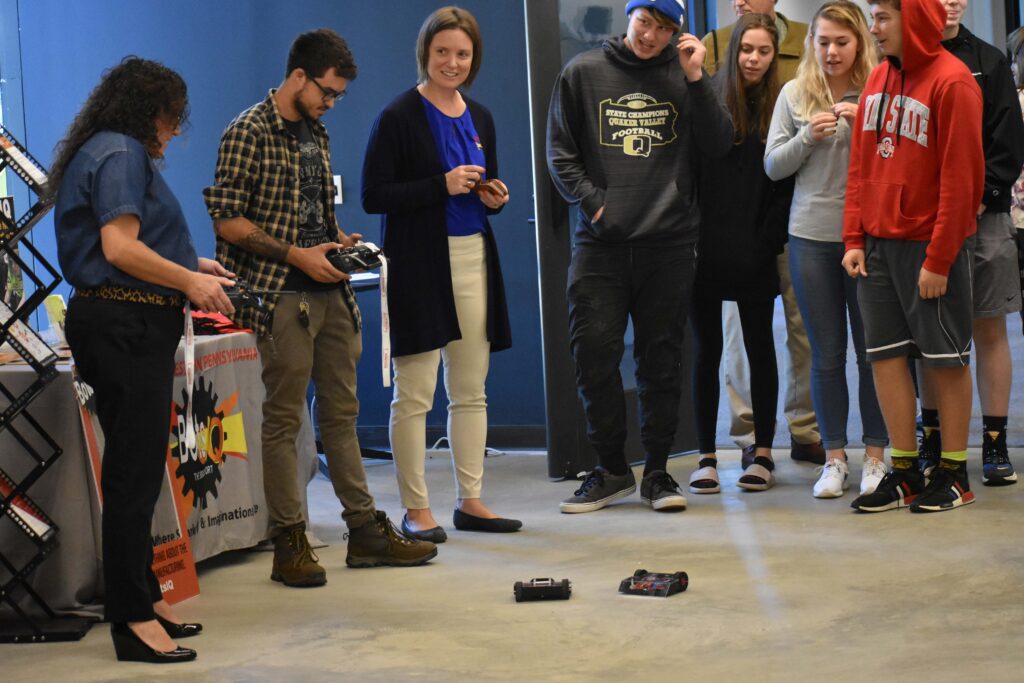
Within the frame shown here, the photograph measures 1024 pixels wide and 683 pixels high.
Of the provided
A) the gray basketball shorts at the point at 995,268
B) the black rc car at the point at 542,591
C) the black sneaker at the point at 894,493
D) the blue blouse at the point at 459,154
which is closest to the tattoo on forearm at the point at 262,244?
the blue blouse at the point at 459,154

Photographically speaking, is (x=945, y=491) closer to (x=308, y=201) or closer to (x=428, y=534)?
(x=428, y=534)

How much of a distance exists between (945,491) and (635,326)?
113 cm

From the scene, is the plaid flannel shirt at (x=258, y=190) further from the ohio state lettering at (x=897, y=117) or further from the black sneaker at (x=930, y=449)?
the black sneaker at (x=930, y=449)

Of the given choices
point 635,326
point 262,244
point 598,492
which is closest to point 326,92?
point 262,244

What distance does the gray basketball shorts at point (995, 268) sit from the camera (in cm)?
425

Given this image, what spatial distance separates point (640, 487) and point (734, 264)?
85 cm

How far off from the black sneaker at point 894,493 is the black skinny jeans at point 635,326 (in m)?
0.68

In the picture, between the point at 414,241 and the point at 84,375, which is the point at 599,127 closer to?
the point at 414,241

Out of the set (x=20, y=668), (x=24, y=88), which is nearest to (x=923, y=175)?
(x=20, y=668)

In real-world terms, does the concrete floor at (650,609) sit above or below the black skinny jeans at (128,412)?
below

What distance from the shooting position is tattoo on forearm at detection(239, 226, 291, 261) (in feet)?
11.2

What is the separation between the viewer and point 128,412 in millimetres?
2809

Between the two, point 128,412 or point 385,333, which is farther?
point 385,333

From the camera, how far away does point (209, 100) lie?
6.24 m
